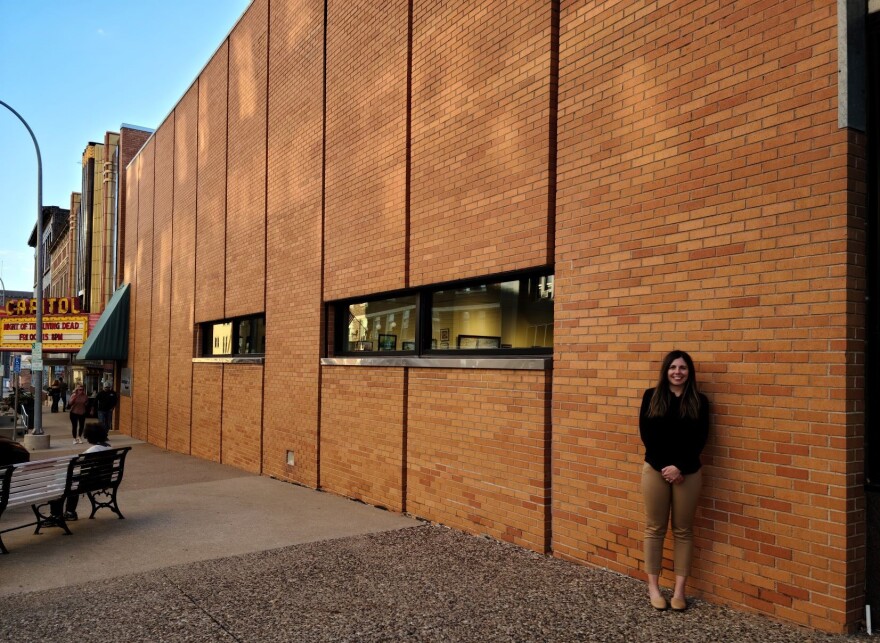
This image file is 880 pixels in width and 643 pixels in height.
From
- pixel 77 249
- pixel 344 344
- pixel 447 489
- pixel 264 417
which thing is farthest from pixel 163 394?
pixel 77 249

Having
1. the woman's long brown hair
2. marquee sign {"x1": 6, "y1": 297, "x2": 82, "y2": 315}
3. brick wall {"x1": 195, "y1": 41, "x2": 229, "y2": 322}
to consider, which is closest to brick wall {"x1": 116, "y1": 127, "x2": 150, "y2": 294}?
marquee sign {"x1": 6, "y1": 297, "x2": 82, "y2": 315}

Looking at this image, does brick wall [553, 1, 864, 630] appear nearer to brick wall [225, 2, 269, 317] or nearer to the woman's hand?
the woman's hand

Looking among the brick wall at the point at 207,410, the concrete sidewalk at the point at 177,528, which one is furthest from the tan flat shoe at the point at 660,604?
the brick wall at the point at 207,410

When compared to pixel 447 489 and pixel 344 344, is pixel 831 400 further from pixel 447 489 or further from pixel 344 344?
pixel 344 344

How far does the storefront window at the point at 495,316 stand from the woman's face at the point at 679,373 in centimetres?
177

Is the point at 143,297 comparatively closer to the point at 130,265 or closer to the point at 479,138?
the point at 130,265

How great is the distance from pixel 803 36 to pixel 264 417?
10101 millimetres

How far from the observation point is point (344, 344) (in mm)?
10117

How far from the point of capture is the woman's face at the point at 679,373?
4.59 meters

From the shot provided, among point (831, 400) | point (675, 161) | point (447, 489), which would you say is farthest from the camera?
point (447, 489)

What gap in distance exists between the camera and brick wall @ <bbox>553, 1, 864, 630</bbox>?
13.5 feet

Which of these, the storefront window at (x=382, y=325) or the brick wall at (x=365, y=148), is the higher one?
the brick wall at (x=365, y=148)

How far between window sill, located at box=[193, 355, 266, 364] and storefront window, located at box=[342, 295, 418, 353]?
310cm

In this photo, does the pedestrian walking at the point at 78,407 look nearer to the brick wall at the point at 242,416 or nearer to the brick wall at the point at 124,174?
the brick wall at the point at 124,174
